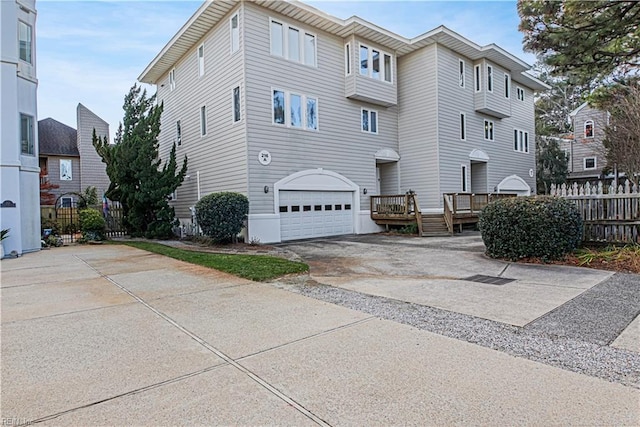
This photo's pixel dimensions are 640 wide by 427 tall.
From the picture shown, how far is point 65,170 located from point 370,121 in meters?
20.9

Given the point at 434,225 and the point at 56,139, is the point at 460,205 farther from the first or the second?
the point at 56,139

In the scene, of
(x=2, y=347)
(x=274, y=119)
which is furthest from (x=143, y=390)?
(x=274, y=119)

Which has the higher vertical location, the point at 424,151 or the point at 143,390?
the point at 424,151

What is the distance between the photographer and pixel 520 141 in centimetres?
2275

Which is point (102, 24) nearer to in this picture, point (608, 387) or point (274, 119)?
point (274, 119)

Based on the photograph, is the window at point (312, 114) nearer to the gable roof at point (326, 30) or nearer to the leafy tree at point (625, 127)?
the gable roof at point (326, 30)

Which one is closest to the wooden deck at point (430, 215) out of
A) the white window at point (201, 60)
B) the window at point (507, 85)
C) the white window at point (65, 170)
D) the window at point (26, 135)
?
the window at point (507, 85)

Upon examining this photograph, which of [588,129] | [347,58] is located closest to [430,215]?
[347,58]

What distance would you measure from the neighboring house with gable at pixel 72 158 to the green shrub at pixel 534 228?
2538cm

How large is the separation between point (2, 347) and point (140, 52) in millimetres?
18299

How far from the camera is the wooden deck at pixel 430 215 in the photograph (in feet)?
49.1

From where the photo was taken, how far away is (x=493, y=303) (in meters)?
4.89

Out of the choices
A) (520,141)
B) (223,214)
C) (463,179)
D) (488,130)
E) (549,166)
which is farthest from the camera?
(549,166)

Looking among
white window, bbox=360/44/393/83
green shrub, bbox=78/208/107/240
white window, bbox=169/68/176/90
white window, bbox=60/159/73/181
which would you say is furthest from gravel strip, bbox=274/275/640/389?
white window, bbox=60/159/73/181
